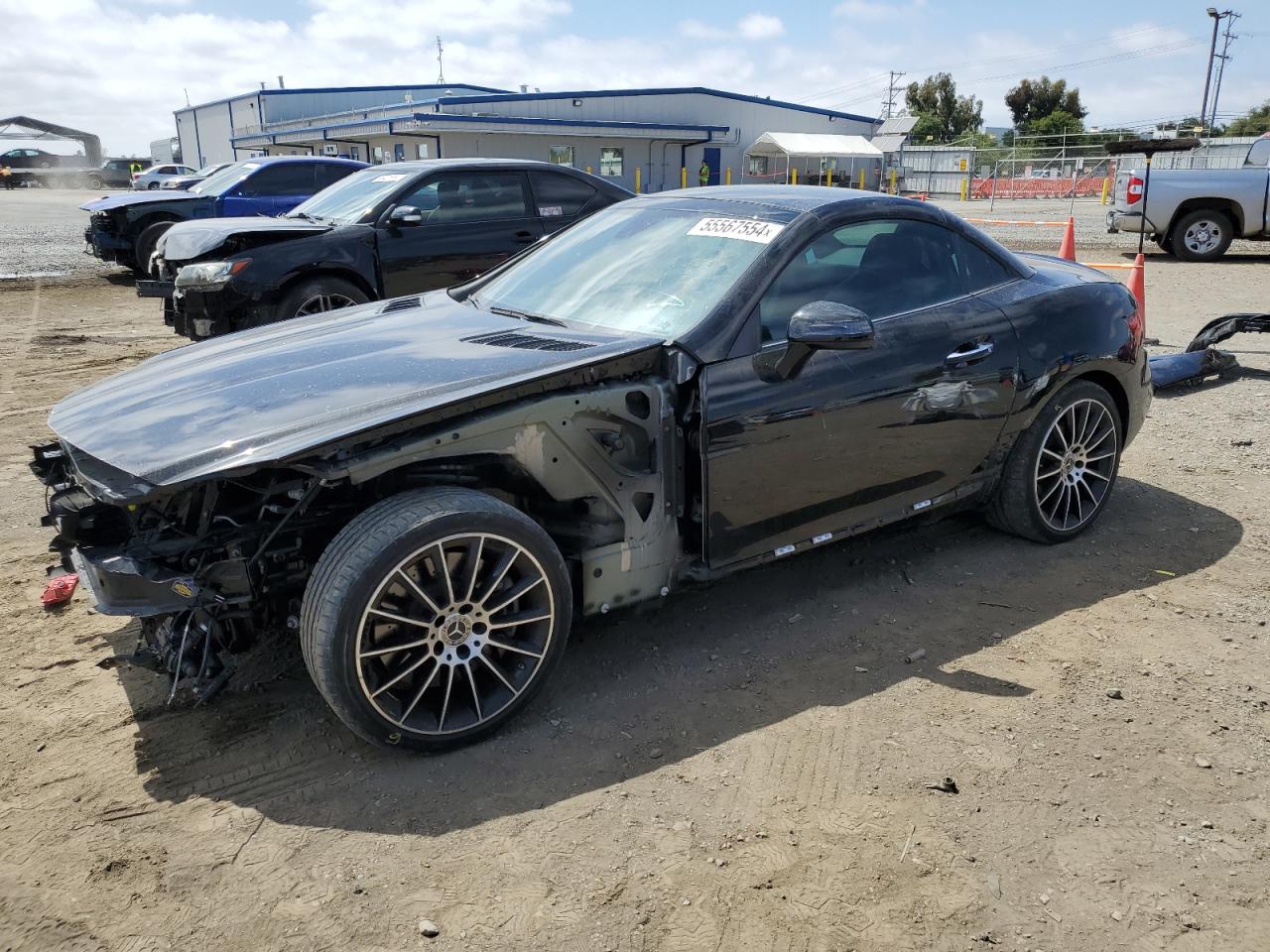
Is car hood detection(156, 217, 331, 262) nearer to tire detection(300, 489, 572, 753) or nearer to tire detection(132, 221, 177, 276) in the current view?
tire detection(132, 221, 177, 276)

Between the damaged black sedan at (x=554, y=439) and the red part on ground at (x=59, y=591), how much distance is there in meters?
0.65

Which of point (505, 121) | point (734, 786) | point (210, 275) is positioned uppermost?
point (505, 121)

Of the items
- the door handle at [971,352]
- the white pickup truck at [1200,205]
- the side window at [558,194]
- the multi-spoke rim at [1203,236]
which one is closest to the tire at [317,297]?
the side window at [558,194]

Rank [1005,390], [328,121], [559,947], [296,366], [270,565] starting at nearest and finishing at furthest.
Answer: [559,947] → [270,565] → [296,366] → [1005,390] → [328,121]

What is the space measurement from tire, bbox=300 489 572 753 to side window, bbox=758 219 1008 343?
1.27 meters

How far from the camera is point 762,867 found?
100 inches

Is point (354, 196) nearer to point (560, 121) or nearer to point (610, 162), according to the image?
point (560, 121)

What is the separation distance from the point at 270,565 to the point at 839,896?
75.3 inches

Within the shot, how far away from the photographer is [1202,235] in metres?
15.1

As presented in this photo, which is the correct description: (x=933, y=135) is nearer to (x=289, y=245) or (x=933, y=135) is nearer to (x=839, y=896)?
(x=289, y=245)

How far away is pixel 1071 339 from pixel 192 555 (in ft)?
12.2

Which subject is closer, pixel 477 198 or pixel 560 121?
pixel 477 198

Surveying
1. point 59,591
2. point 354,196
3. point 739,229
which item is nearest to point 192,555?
point 59,591

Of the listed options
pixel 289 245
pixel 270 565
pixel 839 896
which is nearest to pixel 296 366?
pixel 270 565
